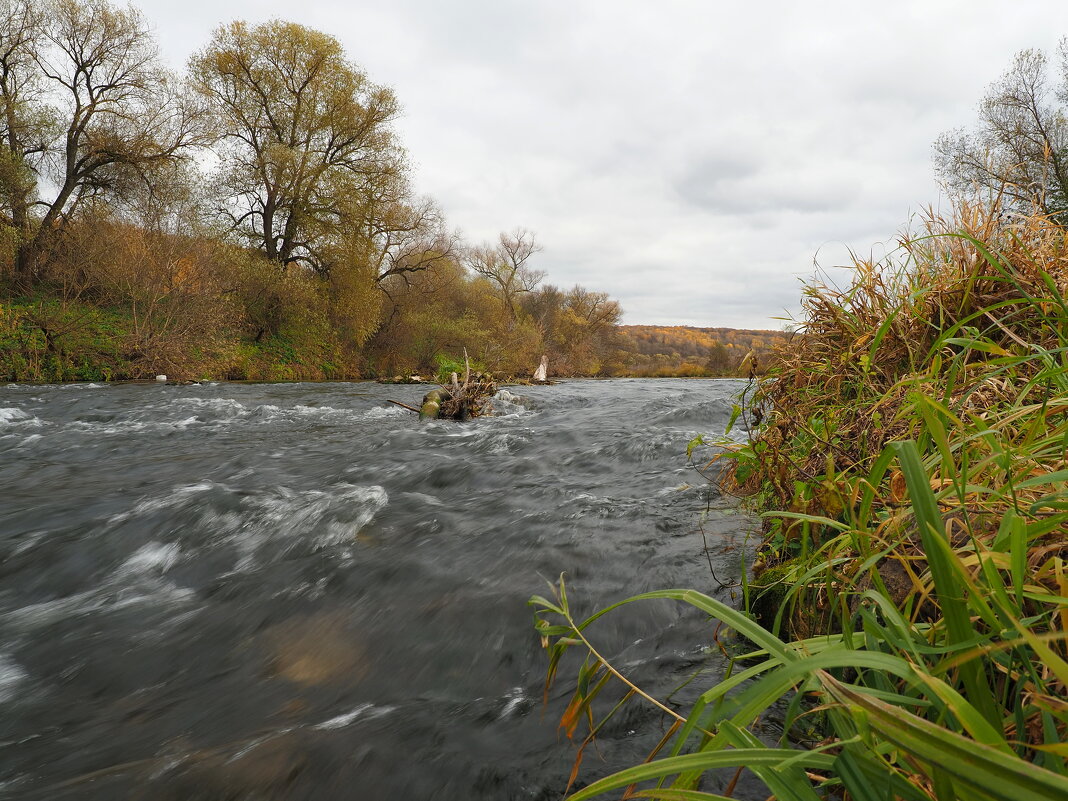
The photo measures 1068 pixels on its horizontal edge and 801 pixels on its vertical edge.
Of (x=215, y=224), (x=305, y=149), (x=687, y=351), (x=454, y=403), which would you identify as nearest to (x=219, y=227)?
(x=215, y=224)

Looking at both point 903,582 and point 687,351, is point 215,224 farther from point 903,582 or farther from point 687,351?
point 687,351

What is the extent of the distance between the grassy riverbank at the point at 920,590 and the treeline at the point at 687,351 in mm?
984

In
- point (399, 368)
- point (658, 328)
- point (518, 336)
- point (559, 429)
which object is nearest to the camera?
point (559, 429)

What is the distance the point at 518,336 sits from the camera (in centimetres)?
3178

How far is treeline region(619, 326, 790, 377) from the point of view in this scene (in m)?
20.6

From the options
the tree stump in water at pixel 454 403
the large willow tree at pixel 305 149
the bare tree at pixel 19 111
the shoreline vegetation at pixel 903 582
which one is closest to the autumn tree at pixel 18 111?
the bare tree at pixel 19 111

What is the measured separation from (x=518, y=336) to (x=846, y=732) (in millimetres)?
31380

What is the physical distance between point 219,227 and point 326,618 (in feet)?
77.1

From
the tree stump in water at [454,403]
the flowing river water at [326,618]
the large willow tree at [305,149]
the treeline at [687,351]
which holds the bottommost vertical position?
the flowing river water at [326,618]

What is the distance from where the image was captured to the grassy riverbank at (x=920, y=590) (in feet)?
2.04

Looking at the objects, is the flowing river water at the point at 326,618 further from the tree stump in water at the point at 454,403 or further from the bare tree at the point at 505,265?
A: the bare tree at the point at 505,265

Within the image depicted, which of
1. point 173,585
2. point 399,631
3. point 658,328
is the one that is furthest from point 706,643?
point 658,328

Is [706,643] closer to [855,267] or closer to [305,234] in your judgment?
[855,267]

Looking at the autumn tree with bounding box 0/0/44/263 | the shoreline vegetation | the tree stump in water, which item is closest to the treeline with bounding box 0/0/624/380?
the autumn tree with bounding box 0/0/44/263
